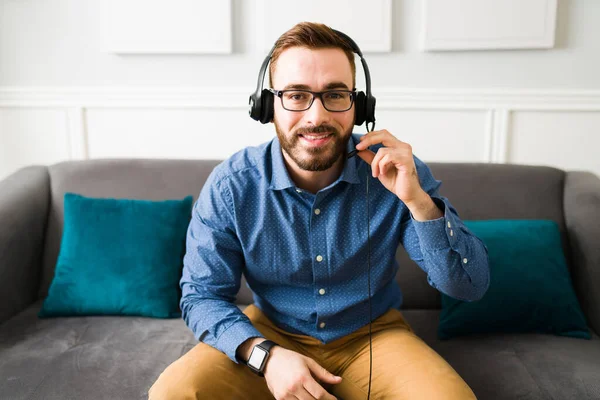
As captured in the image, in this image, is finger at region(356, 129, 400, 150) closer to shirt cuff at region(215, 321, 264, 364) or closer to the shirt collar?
the shirt collar

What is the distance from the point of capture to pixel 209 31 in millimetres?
2191

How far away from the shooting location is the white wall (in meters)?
2.15

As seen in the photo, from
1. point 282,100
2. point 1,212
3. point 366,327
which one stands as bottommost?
point 366,327

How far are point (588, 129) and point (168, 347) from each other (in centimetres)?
179

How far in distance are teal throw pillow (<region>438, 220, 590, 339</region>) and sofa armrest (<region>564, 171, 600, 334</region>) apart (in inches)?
2.9

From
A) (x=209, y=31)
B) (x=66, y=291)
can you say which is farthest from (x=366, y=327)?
(x=209, y=31)

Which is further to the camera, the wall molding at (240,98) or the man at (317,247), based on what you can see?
the wall molding at (240,98)

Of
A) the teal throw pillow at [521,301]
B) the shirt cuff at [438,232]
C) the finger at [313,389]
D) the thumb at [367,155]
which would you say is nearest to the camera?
the finger at [313,389]

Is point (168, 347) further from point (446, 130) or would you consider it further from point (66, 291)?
point (446, 130)

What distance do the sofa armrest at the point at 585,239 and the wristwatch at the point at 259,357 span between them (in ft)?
3.59

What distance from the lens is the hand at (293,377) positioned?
1155mm

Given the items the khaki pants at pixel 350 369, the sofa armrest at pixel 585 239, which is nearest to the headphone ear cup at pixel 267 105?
the khaki pants at pixel 350 369

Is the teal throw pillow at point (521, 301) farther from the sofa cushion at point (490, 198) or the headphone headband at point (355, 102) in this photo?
the headphone headband at point (355, 102)

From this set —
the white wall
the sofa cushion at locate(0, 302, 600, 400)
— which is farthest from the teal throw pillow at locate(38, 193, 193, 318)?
the white wall
